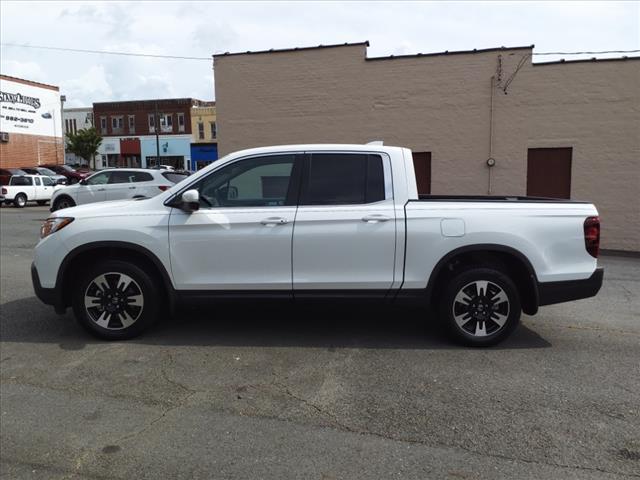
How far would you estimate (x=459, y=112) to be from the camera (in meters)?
14.5

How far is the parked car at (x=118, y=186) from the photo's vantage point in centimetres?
1670

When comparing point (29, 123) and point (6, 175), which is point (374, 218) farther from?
point (29, 123)

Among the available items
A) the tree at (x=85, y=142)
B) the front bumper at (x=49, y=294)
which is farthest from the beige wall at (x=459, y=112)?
the tree at (x=85, y=142)

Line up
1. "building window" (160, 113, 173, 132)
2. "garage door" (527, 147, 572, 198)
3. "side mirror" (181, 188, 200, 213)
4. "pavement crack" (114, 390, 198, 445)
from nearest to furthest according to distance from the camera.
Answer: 1. "pavement crack" (114, 390, 198, 445)
2. "side mirror" (181, 188, 200, 213)
3. "garage door" (527, 147, 572, 198)
4. "building window" (160, 113, 173, 132)

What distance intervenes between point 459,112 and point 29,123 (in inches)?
1541

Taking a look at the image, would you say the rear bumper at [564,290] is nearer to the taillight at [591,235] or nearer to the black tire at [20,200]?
the taillight at [591,235]

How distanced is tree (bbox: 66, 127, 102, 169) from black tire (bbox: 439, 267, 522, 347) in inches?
2249

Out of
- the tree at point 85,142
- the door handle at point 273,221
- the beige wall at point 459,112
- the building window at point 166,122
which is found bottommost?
the door handle at point 273,221

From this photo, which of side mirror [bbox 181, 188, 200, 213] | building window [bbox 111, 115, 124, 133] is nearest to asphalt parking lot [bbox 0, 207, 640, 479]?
side mirror [bbox 181, 188, 200, 213]

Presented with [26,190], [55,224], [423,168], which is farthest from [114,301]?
[26,190]

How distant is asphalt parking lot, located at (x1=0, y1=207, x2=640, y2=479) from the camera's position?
3.33 metres

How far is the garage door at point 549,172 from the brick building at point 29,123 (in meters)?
39.0

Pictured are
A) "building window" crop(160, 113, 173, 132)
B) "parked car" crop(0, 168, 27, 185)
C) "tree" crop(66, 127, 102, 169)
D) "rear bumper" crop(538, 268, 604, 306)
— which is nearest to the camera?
"rear bumper" crop(538, 268, 604, 306)

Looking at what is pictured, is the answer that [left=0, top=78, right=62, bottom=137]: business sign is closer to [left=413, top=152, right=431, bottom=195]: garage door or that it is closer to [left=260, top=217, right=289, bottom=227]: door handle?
[left=413, top=152, right=431, bottom=195]: garage door
